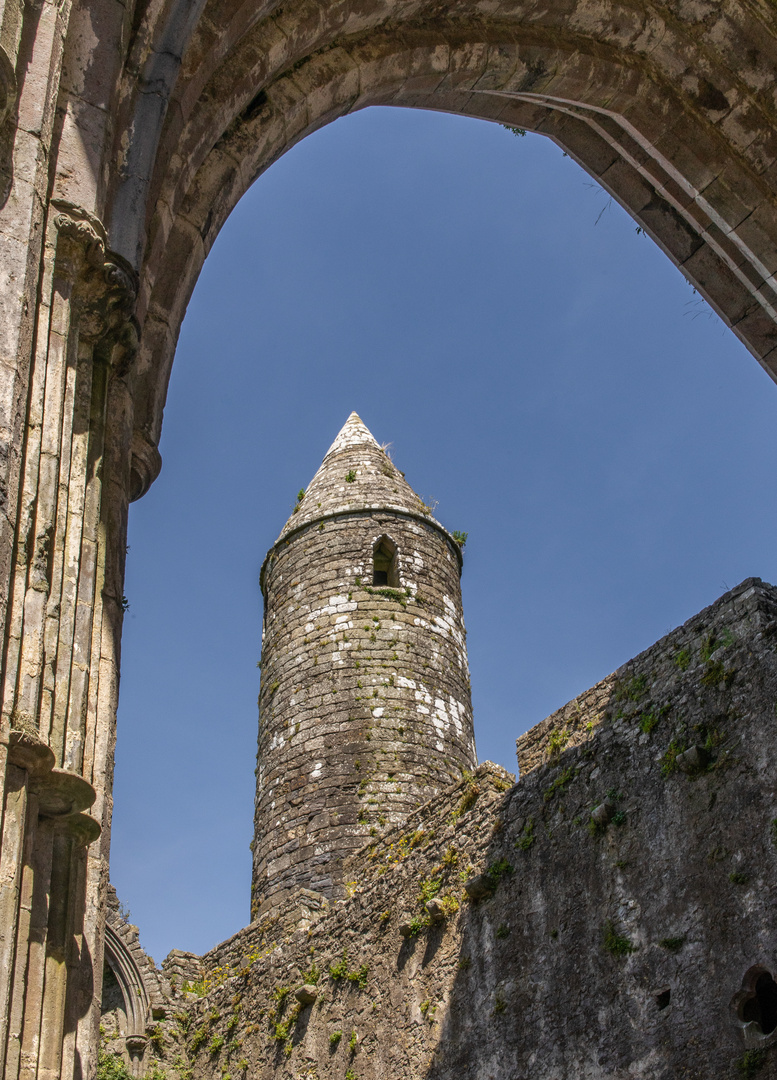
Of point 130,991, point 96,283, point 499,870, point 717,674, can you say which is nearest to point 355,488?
point 130,991

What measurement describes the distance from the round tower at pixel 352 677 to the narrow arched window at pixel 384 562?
0.8 inches

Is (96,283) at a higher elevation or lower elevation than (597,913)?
higher

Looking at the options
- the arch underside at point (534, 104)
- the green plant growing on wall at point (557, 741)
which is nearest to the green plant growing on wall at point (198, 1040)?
the green plant growing on wall at point (557, 741)

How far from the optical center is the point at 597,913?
7238mm

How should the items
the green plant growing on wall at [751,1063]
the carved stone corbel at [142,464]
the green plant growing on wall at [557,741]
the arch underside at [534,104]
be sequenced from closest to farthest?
the carved stone corbel at [142,464] → the arch underside at [534,104] → the green plant growing on wall at [751,1063] → the green plant growing on wall at [557,741]

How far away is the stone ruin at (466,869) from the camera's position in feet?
21.4

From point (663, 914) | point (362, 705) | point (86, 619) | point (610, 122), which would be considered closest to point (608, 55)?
point (610, 122)

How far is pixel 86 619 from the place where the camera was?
10.0 ft

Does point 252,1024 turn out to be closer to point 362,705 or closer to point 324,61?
point 362,705

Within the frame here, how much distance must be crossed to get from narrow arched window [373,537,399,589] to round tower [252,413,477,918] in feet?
0.06

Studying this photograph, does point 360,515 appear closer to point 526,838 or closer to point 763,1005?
point 526,838

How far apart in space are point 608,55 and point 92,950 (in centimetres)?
Result: 536

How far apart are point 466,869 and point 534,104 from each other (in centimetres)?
577

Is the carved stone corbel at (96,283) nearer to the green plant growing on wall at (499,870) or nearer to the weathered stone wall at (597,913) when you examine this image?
the weathered stone wall at (597,913)
